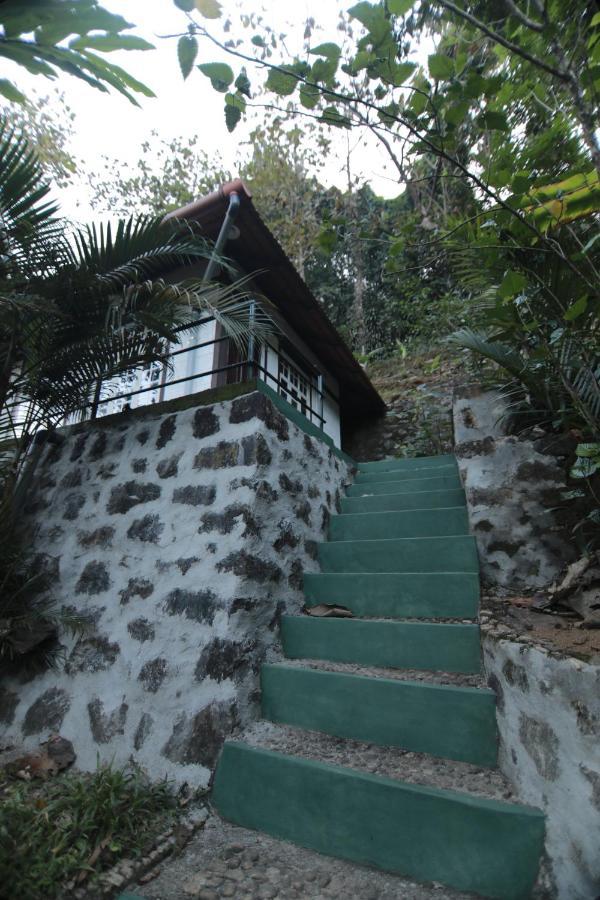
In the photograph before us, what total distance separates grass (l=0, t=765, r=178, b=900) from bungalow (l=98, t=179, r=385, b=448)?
2.03 meters

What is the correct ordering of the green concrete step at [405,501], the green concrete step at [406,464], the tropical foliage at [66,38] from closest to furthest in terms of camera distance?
the tropical foliage at [66,38] < the green concrete step at [405,501] < the green concrete step at [406,464]

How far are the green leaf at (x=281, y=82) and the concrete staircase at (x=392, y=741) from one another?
2144 millimetres

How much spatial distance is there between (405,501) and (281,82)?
2579 millimetres

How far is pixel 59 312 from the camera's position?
89.3 inches

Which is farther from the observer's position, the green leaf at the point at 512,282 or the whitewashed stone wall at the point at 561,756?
the green leaf at the point at 512,282

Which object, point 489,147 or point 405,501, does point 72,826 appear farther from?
point 489,147

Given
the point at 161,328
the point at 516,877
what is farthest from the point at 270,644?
the point at 161,328

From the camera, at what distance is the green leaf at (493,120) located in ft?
4.95

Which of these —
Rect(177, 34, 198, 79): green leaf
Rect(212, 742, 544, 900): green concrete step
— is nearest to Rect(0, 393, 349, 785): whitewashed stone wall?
Rect(212, 742, 544, 900): green concrete step

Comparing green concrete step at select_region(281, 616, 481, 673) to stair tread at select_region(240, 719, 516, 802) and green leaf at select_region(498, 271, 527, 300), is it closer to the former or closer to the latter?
stair tread at select_region(240, 719, 516, 802)

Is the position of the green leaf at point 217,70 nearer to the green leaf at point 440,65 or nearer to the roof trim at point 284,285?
the green leaf at point 440,65

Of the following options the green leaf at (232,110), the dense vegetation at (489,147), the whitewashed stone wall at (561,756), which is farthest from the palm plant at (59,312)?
the whitewashed stone wall at (561,756)

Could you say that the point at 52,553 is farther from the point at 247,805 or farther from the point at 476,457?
the point at 476,457

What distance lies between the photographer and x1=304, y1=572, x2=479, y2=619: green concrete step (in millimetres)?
2184
